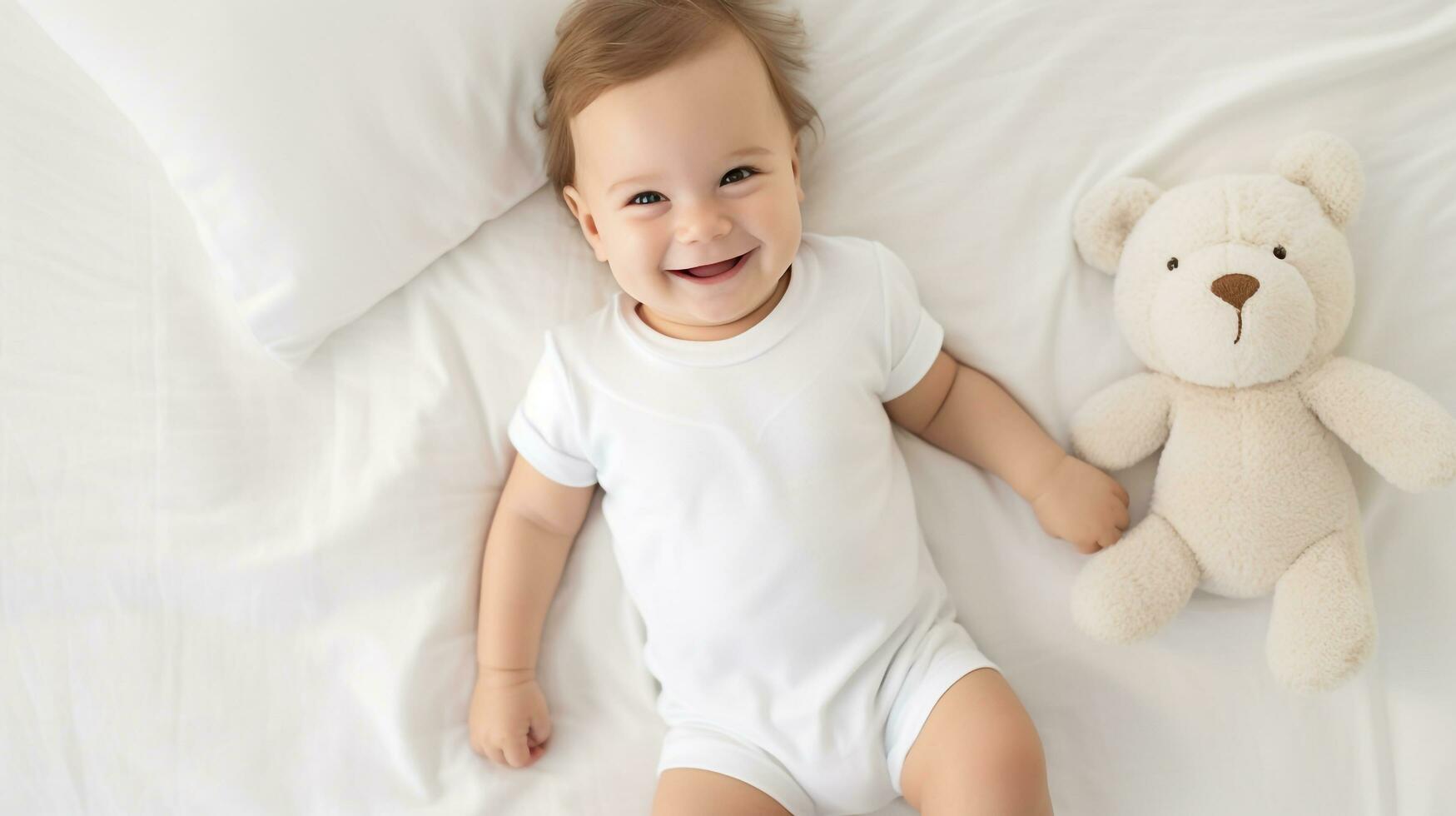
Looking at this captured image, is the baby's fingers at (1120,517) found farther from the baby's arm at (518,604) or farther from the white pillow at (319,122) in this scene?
the white pillow at (319,122)

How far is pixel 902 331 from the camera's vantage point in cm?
105

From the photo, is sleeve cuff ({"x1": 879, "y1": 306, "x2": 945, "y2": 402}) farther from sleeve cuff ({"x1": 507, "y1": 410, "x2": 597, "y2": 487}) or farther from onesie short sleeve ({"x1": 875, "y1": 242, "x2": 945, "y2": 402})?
sleeve cuff ({"x1": 507, "y1": 410, "x2": 597, "y2": 487})

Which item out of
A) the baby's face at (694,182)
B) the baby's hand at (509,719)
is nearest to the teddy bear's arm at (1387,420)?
the baby's face at (694,182)

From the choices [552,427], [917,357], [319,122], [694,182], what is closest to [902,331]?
[917,357]

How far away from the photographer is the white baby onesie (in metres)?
0.98

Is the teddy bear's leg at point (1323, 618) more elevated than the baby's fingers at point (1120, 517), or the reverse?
the baby's fingers at point (1120, 517)

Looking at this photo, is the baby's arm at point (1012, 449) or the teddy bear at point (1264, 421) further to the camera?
the baby's arm at point (1012, 449)

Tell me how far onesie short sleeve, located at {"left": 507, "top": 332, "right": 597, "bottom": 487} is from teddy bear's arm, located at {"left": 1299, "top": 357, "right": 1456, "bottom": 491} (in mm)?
730

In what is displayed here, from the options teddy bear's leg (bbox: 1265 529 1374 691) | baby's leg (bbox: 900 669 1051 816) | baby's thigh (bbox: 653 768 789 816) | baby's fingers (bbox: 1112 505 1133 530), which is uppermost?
baby's fingers (bbox: 1112 505 1133 530)

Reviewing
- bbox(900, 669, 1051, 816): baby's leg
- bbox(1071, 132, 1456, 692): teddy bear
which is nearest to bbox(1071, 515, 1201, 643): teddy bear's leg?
bbox(1071, 132, 1456, 692): teddy bear

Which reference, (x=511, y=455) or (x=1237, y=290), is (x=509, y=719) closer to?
(x=511, y=455)

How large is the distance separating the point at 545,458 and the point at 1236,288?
0.70 meters

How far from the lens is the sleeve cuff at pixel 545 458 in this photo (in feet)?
3.39

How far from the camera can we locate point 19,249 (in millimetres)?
1025
